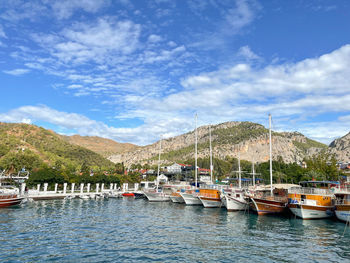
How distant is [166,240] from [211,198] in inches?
1218

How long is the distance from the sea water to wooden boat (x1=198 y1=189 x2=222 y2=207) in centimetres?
1787

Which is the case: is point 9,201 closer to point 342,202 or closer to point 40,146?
point 342,202

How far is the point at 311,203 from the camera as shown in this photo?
3941 cm

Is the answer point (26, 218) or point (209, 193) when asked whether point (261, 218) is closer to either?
point (209, 193)

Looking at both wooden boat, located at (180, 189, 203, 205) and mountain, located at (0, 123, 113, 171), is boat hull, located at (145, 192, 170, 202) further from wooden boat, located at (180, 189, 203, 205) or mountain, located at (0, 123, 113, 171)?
mountain, located at (0, 123, 113, 171)

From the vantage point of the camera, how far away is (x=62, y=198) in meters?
66.6

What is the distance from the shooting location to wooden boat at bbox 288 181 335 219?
38.9 m

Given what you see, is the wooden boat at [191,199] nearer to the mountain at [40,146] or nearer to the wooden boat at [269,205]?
the wooden boat at [269,205]

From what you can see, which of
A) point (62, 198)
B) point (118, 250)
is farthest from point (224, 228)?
point (62, 198)

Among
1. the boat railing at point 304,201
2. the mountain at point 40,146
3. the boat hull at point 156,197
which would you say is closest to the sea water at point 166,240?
the boat railing at point 304,201

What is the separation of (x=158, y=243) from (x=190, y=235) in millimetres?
4769

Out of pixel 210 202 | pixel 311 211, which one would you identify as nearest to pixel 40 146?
pixel 210 202

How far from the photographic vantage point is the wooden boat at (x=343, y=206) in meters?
35.2

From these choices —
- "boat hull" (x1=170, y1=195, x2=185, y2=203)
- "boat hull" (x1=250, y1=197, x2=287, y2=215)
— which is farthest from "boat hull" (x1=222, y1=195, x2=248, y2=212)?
"boat hull" (x1=170, y1=195, x2=185, y2=203)
